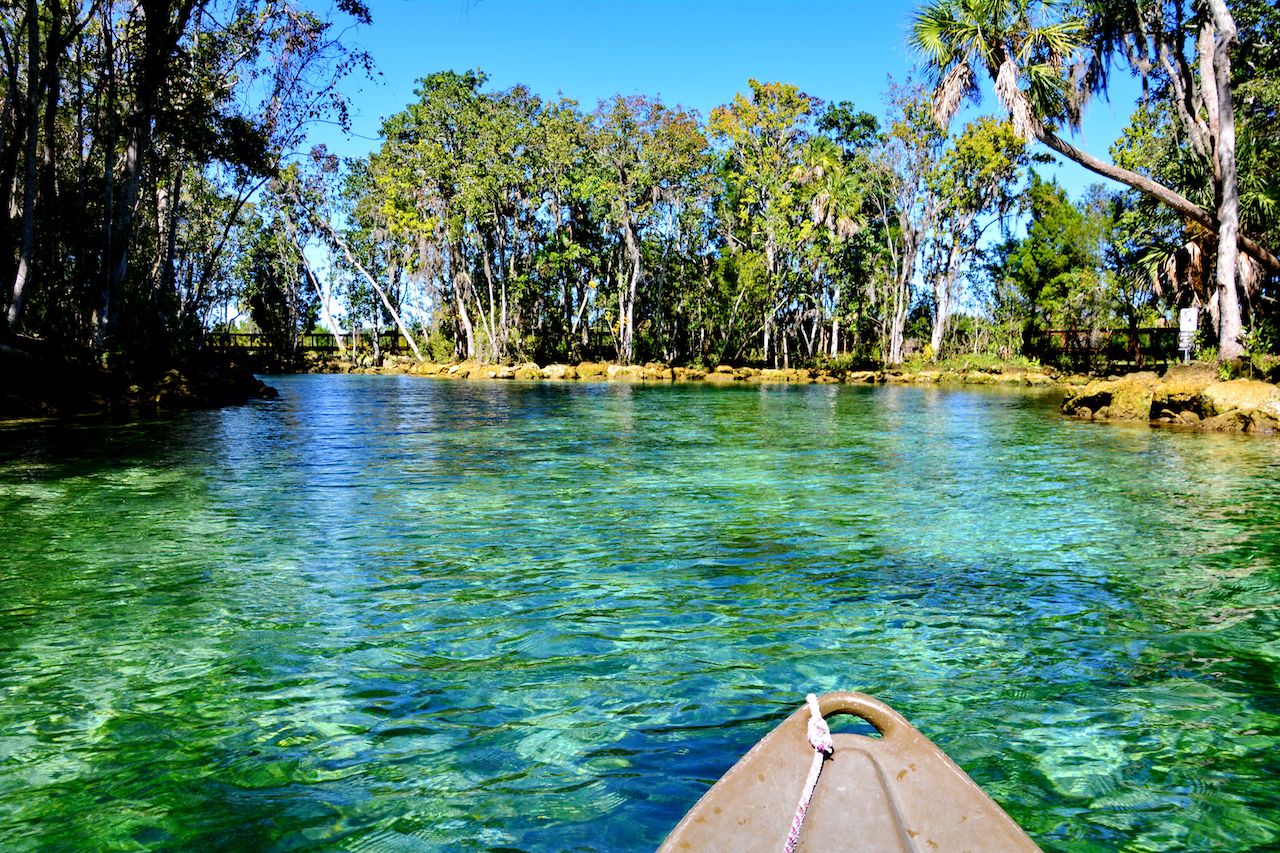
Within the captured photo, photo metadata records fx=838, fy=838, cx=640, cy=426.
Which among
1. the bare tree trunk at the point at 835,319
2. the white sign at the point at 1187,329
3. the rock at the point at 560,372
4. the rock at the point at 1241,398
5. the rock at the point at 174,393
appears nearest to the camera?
the rock at the point at 1241,398

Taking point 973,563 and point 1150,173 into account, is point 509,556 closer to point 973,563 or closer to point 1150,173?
point 973,563

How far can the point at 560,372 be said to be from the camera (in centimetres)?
4303

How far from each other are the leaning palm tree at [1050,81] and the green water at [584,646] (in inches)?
490

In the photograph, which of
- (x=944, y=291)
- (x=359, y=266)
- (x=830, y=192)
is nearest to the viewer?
(x=830, y=192)

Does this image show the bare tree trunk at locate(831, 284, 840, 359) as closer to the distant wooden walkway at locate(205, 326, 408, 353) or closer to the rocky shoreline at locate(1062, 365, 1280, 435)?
the rocky shoreline at locate(1062, 365, 1280, 435)

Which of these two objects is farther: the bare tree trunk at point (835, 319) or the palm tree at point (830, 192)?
the bare tree trunk at point (835, 319)

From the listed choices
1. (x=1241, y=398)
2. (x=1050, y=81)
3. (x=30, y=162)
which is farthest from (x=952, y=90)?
(x=30, y=162)

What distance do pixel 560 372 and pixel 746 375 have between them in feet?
31.5

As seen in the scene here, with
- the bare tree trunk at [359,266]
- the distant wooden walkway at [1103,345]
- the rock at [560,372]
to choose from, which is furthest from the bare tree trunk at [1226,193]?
the bare tree trunk at [359,266]

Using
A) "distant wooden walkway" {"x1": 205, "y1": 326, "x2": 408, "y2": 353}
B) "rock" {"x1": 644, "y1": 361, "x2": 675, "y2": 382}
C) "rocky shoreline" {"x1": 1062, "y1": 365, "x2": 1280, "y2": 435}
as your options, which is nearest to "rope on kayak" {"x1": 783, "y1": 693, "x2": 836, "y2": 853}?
"rocky shoreline" {"x1": 1062, "y1": 365, "x2": 1280, "y2": 435}

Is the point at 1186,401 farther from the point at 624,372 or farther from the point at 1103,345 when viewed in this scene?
the point at 624,372

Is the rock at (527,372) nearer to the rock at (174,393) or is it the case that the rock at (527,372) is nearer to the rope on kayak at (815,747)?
the rock at (174,393)

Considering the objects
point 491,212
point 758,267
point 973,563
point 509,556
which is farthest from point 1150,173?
point 509,556

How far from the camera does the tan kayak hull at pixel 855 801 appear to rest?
2277mm
